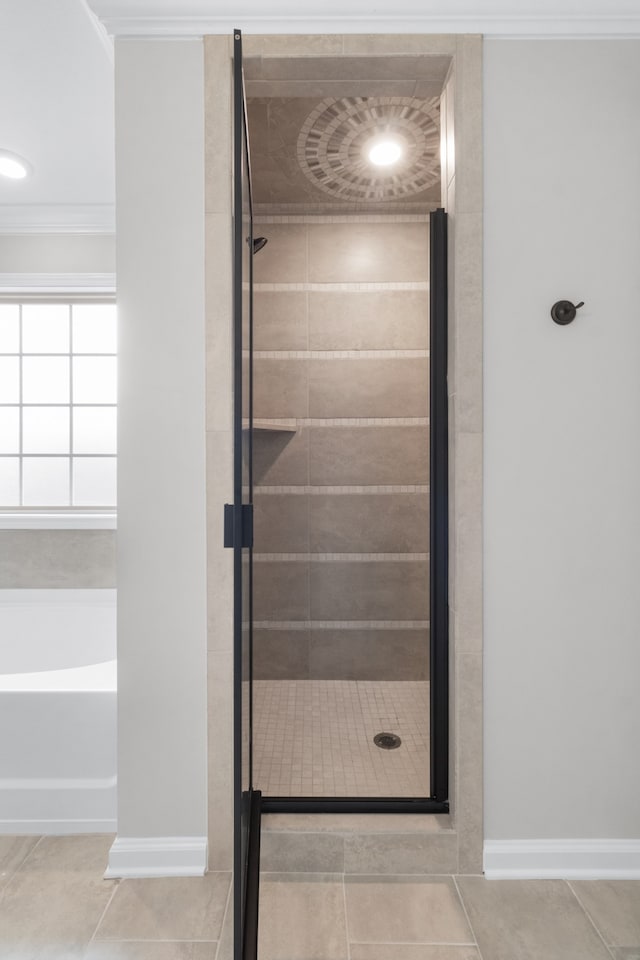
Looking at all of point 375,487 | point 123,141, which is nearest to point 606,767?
point 375,487

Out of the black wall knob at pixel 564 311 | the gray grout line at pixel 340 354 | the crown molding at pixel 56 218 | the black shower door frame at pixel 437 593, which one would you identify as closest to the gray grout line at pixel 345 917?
the black shower door frame at pixel 437 593

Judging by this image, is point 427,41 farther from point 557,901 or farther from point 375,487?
point 557,901

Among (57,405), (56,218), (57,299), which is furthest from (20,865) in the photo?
(56,218)

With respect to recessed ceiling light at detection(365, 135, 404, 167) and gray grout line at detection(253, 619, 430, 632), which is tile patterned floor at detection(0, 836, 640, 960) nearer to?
gray grout line at detection(253, 619, 430, 632)

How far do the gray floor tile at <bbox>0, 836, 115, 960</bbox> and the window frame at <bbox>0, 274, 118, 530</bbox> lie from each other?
1.33 m

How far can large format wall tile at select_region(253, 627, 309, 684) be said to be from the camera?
2.59 m

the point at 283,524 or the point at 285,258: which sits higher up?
the point at 285,258

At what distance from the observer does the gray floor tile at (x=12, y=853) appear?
1.49 meters

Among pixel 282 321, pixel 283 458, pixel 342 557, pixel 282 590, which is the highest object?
pixel 282 321

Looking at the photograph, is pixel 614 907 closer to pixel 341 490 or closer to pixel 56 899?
pixel 56 899

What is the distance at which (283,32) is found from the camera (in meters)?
1.47

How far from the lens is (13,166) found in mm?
2166

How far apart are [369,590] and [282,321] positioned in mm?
1314

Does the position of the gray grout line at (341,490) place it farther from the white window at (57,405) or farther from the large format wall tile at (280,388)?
the white window at (57,405)
